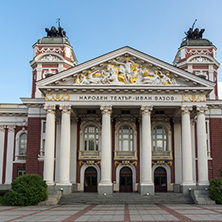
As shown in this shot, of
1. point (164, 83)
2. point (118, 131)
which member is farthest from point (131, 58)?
point (118, 131)

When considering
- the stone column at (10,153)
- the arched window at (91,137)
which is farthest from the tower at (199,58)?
the stone column at (10,153)

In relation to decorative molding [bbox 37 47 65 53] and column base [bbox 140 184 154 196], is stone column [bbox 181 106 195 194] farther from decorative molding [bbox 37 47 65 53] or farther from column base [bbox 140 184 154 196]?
decorative molding [bbox 37 47 65 53]

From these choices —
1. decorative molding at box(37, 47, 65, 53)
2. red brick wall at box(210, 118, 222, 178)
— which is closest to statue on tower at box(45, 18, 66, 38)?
decorative molding at box(37, 47, 65, 53)

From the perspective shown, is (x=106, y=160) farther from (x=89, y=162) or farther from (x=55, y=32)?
(x=55, y=32)

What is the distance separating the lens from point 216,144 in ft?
128

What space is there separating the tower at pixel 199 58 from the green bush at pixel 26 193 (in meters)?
25.9

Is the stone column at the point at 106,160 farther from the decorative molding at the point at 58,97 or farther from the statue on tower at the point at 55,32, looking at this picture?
the statue on tower at the point at 55,32

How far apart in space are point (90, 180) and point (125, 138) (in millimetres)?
6656

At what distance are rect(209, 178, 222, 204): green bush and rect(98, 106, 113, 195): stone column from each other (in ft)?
31.9

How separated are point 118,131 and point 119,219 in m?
20.0

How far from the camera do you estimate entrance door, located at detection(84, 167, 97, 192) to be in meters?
37.9

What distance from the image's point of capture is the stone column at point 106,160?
31859mm

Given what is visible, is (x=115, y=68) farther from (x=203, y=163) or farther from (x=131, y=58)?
(x=203, y=163)

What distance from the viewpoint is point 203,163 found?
32.7 metres
